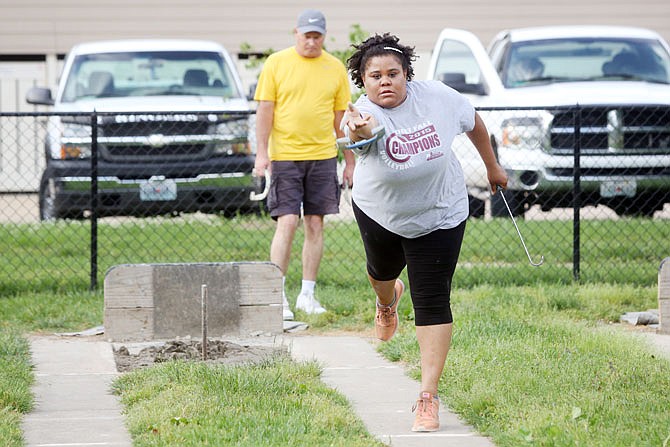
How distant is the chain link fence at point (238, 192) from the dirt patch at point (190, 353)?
2.93 metres

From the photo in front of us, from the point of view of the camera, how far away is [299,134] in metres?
7.91

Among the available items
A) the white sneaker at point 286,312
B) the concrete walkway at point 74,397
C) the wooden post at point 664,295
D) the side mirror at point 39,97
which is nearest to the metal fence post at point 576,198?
the wooden post at point 664,295

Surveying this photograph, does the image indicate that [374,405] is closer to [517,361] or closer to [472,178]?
[517,361]

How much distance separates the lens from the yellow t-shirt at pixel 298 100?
7891 millimetres

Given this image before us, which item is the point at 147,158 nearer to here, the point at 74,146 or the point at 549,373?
the point at 74,146

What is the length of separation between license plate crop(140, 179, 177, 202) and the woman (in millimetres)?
5242

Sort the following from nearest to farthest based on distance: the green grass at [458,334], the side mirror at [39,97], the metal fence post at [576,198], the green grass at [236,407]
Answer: the green grass at [236,407], the green grass at [458,334], the metal fence post at [576,198], the side mirror at [39,97]

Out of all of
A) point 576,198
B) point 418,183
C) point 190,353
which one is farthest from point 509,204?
point 418,183

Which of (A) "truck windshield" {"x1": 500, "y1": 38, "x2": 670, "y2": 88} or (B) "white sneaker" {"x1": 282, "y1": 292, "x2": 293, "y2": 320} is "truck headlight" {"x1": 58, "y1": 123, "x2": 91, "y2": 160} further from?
(A) "truck windshield" {"x1": 500, "y1": 38, "x2": 670, "y2": 88}

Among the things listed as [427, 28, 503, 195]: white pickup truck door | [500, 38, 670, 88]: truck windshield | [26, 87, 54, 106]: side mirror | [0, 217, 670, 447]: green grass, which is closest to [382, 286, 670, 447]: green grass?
[0, 217, 670, 447]: green grass

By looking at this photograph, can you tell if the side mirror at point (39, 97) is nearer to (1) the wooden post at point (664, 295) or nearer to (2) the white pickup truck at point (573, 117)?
(2) the white pickup truck at point (573, 117)

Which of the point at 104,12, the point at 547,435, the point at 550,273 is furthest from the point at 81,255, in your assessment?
the point at 104,12

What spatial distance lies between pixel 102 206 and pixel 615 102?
490 centimetres

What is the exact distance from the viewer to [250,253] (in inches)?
393
